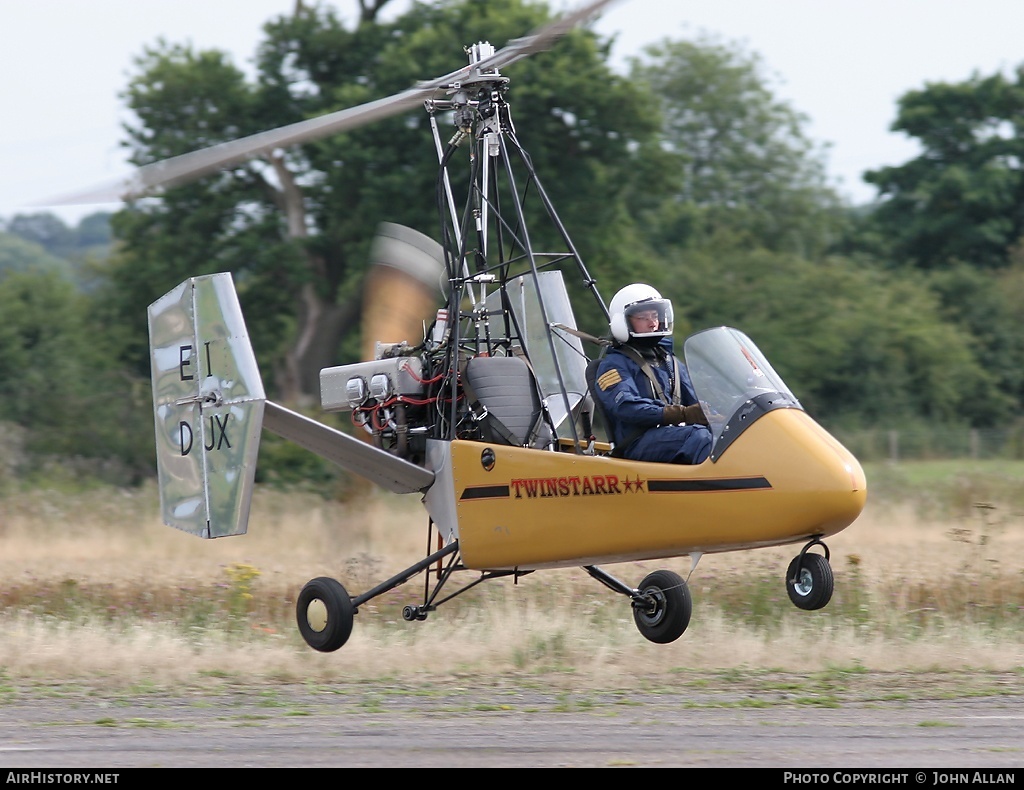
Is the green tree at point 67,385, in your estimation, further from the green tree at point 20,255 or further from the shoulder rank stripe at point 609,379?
the green tree at point 20,255

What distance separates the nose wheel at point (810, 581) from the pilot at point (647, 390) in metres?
0.82

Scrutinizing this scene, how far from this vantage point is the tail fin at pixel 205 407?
28.0 feet

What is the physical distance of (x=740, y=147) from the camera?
54.5 meters

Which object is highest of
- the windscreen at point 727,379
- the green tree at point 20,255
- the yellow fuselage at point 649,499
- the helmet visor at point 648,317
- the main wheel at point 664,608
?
the green tree at point 20,255

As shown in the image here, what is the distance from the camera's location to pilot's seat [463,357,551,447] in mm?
9094

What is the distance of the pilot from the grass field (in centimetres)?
192

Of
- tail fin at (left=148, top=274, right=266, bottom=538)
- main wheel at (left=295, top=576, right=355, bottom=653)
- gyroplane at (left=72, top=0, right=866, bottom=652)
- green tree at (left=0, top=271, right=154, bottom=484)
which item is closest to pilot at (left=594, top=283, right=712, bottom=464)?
gyroplane at (left=72, top=0, right=866, bottom=652)

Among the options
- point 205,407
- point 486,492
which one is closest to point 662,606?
point 486,492

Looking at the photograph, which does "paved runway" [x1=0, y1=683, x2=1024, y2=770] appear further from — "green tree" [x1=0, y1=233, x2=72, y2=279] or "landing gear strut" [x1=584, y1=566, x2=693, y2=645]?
"green tree" [x1=0, y1=233, x2=72, y2=279]

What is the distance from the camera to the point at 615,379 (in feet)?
27.3

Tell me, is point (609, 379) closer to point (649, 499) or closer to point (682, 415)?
point (682, 415)

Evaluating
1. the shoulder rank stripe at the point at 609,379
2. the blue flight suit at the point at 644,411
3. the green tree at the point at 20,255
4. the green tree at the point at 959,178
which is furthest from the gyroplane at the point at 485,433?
the green tree at the point at 20,255

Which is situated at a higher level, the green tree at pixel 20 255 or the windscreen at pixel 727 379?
the green tree at pixel 20 255

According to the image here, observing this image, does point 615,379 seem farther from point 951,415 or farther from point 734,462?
point 951,415
